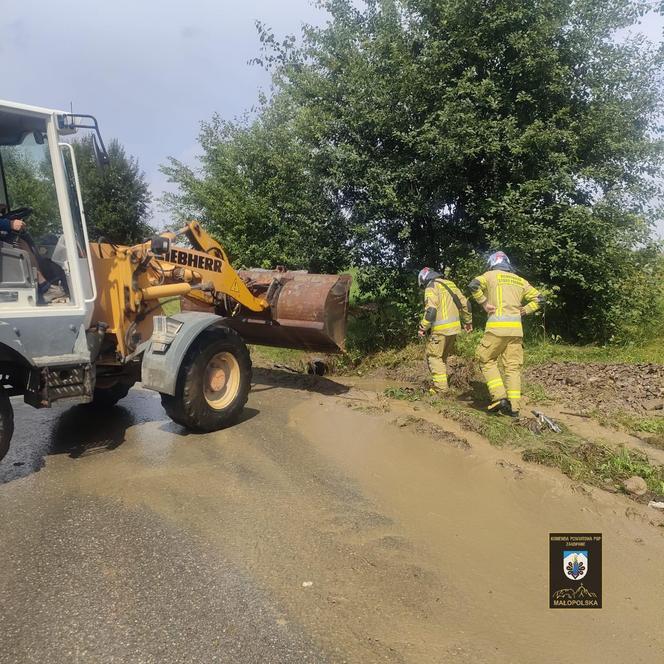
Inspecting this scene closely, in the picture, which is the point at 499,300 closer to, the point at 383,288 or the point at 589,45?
the point at 383,288

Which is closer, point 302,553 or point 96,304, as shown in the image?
point 302,553

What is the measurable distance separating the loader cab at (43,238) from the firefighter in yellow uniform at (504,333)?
420 cm

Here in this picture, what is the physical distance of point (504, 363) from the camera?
22.4 ft

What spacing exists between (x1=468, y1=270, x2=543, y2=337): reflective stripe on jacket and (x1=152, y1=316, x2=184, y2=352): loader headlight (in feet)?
11.0

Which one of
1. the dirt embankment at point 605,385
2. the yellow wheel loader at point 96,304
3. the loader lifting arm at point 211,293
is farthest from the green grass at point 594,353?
the yellow wheel loader at point 96,304

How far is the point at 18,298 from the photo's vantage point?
15.4 ft

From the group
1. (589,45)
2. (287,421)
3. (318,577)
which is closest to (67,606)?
(318,577)

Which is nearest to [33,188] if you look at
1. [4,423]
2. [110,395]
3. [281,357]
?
[4,423]

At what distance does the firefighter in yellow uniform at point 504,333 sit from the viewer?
668cm

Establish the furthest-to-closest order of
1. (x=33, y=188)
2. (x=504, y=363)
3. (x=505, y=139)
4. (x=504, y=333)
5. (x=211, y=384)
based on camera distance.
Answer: (x=505, y=139) < (x=504, y=363) < (x=504, y=333) < (x=211, y=384) < (x=33, y=188)

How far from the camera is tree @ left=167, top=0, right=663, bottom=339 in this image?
916 centimetres

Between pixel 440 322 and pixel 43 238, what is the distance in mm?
4774

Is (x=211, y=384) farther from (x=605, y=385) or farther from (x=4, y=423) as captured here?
(x=605, y=385)

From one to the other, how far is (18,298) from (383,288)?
7.17m
